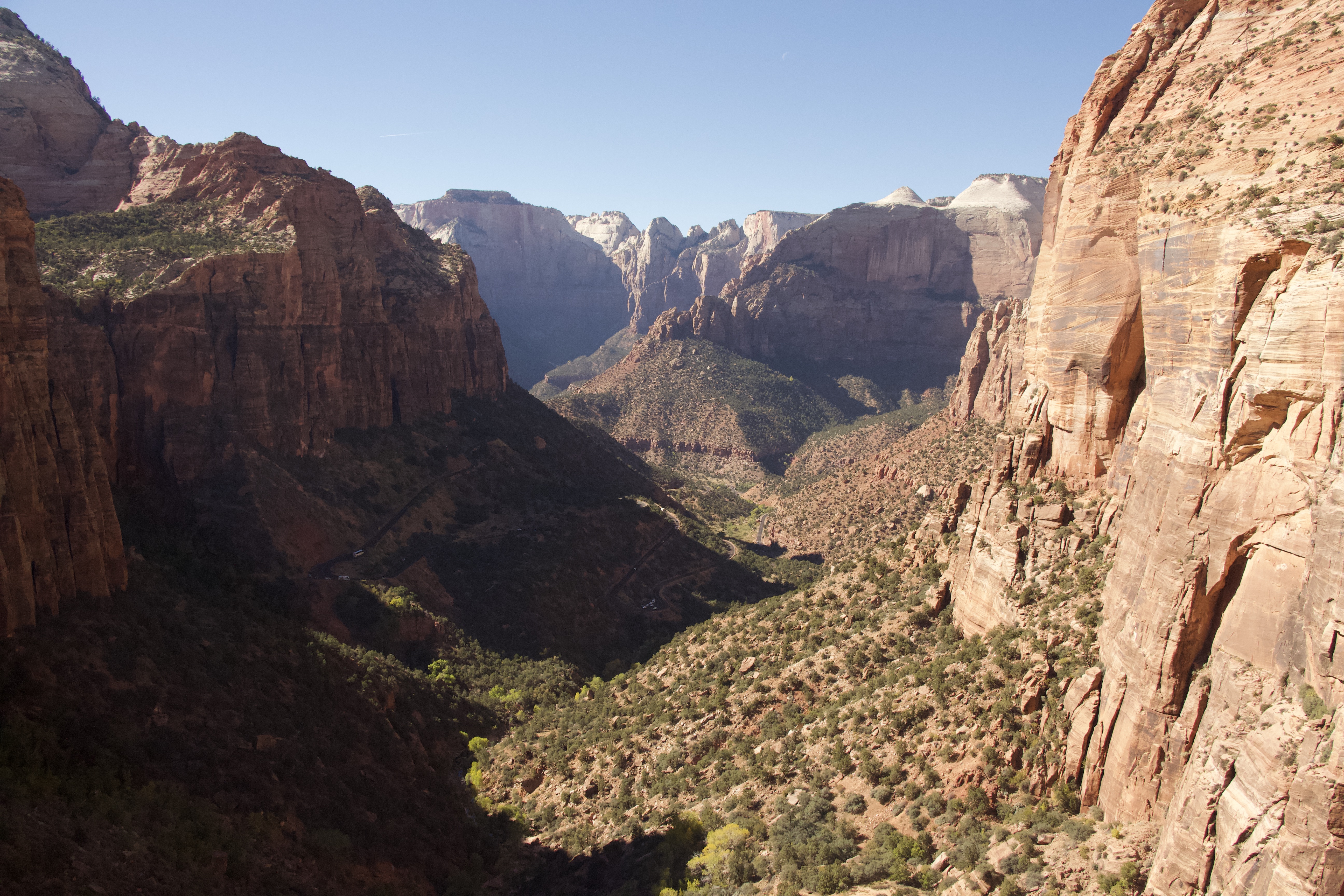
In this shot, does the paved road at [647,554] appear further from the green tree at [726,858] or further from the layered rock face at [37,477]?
the layered rock face at [37,477]

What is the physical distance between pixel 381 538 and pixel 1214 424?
199ft

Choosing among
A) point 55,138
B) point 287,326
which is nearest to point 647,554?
point 287,326

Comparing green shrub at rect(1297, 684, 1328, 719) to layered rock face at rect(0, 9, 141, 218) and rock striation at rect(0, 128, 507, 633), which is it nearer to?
rock striation at rect(0, 128, 507, 633)

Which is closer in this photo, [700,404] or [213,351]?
[213,351]

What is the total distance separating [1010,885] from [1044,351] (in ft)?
65.3

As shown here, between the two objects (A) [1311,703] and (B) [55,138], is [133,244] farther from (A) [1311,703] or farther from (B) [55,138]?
(A) [1311,703]

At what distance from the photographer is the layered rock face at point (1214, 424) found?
1844 cm

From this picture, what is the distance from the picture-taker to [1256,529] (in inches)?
814

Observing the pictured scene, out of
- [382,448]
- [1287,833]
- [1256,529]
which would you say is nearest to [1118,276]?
[1256,529]

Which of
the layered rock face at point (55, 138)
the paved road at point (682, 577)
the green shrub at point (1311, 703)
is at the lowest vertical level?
the paved road at point (682, 577)

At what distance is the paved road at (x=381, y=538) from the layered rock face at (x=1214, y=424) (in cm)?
4820

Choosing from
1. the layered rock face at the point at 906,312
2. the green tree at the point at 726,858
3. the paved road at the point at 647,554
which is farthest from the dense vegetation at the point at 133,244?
the layered rock face at the point at 906,312

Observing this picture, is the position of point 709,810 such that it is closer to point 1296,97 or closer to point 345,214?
point 1296,97

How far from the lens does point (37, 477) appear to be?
32562mm
